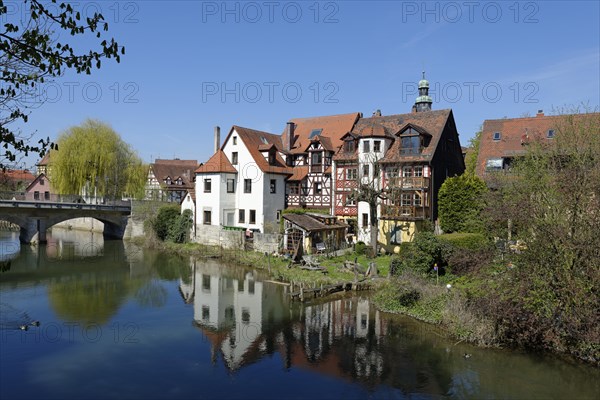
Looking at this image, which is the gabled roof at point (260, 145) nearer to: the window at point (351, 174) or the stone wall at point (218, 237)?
the stone wall at point (218, 237)

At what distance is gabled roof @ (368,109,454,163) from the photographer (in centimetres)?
3394

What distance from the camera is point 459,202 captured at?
101ft

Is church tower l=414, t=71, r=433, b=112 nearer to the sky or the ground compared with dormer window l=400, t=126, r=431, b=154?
nearer to the sky

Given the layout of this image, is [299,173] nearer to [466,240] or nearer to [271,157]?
[271,157]

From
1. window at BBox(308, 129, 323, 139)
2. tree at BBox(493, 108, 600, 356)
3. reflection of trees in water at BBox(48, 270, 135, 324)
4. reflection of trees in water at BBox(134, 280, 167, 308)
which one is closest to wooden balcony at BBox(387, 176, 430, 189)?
window at BBox(308, 129, 323, 139)

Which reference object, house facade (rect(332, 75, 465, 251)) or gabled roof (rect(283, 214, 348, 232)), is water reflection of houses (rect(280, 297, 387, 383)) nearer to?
gabled roof (rect(283, 214, 348, 232))

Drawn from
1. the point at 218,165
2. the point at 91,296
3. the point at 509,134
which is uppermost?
the point at 509,134

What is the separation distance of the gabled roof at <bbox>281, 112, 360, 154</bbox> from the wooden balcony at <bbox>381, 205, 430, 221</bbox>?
10165 millimetres

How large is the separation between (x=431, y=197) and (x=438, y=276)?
32.3ft

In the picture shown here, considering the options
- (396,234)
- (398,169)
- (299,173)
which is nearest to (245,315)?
(396,234)

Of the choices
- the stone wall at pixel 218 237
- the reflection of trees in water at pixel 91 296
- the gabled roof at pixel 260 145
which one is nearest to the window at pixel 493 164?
the gabled roof at pixel 260 145

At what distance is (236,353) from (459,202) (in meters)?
19.9

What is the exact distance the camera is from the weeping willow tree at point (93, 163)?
50.2 metres

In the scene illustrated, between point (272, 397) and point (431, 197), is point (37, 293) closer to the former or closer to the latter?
point (272, 397)
